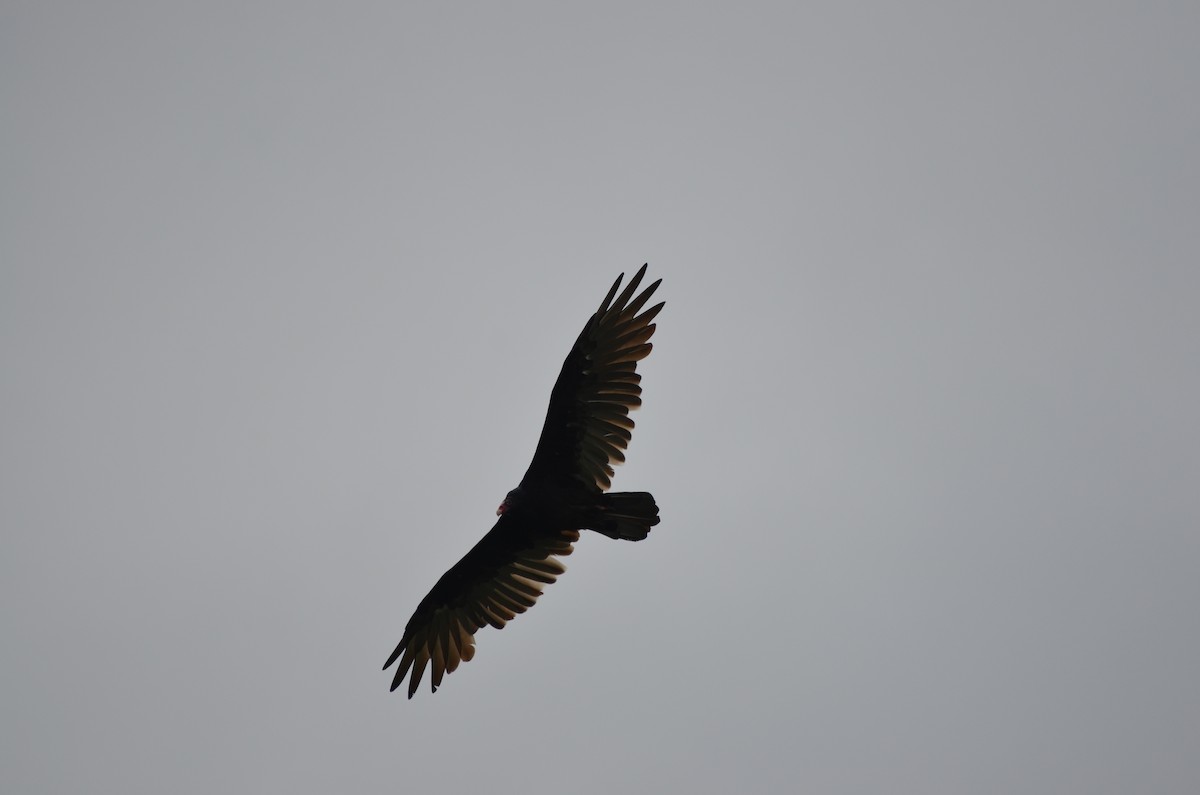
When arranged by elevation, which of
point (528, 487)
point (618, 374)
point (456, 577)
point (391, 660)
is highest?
point (618, 374)

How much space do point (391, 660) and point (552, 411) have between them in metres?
3.42

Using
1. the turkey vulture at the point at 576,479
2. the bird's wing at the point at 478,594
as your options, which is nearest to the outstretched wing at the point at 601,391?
the turkey vulture at the point at 576,479

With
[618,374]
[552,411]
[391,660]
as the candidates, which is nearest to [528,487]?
[552,411]

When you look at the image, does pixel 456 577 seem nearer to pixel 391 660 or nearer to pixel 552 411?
pixel 391 660

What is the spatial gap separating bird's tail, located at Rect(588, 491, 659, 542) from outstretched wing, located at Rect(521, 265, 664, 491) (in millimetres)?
495

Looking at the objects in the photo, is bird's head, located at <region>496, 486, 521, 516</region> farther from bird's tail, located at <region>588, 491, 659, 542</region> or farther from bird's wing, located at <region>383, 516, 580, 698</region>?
bird's tail, located at <region>588, 491, 659, 542</region>

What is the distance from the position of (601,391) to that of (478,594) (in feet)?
9.66

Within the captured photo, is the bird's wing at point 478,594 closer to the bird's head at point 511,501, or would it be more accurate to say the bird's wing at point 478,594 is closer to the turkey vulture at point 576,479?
the turkey vulture at point 576,479

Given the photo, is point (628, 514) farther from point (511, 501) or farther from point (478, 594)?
point (478, 594)

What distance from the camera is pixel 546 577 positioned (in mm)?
11500

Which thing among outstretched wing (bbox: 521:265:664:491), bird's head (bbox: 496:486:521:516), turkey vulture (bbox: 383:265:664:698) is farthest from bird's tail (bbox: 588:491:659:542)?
bird's head (bbox: 496:486:521:516)

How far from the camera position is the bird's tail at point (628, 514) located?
1017 centimetres

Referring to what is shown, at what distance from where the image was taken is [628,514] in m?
10.2

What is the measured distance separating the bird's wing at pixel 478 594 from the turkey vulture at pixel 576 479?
0.04 feet
